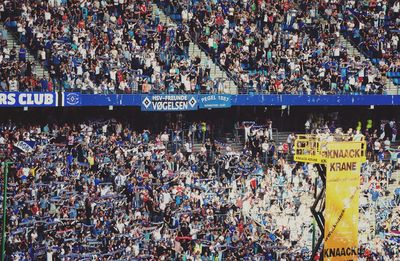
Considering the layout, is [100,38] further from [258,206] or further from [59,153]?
[258,206]

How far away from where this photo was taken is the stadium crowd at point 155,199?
103 ft

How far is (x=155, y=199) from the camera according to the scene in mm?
33656

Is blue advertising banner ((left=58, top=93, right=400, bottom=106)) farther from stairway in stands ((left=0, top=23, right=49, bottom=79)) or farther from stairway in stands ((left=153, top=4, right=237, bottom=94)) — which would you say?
stairway in stands ((left=0, top=23, right=49, bottom=79))

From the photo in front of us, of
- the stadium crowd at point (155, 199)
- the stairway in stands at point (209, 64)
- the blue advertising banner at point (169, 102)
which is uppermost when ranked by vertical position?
the stairway in stands at point (209, 64)

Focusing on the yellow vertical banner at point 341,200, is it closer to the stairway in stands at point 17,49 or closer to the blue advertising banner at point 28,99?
the blue advertising banner at point 28,99

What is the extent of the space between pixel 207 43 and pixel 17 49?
815 cm

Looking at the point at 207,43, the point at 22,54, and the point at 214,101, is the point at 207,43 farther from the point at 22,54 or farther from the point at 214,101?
the point at 22,54

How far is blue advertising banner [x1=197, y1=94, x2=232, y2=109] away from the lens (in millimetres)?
37281

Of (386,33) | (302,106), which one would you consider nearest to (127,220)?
(302,106)

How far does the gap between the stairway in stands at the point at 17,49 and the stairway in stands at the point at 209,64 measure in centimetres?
628

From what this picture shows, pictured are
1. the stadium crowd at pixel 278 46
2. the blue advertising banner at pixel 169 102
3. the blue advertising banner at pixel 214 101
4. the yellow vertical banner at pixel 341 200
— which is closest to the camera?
the yellow vertical banner at pixel 341 200

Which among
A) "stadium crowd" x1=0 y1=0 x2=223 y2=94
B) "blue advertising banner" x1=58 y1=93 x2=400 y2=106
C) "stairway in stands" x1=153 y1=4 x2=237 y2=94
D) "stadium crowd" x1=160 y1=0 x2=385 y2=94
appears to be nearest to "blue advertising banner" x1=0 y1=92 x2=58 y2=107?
"blue advertising banner" x1=58 y1=93 x2=400 y2=106

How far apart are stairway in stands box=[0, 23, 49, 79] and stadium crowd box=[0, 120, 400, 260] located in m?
1.93

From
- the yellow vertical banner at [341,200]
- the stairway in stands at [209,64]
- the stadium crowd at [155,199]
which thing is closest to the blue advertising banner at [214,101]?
the stairway in stands at [209,64]
